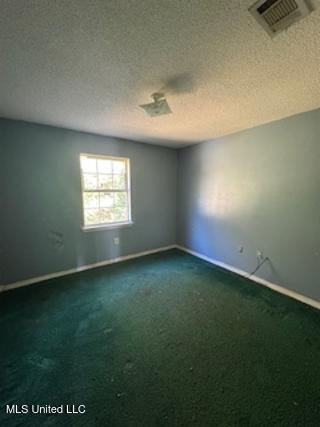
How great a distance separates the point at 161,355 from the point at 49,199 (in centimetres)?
249

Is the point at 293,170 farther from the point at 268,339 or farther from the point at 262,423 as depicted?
the point at 262,423

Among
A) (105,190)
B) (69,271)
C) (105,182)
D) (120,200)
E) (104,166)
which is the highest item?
(104,166)

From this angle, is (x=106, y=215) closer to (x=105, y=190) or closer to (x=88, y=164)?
(x=105, y=190)

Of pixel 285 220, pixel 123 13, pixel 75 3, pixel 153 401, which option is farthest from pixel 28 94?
pixel 285 220

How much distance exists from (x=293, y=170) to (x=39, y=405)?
322 centimetres

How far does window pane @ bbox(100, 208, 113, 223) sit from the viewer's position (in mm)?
3334

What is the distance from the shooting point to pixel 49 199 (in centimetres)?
275

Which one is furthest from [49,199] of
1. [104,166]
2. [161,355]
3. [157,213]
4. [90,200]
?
[161,355]

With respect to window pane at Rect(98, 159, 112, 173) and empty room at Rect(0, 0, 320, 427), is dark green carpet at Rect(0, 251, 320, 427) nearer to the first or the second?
empty room at Rect(0, 0, 320, 427)

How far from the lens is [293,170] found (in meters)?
2.29

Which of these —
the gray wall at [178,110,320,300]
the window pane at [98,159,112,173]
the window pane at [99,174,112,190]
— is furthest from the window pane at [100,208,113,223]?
the gray wall at [178,110,320,300]

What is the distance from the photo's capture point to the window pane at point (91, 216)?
3139 millimetres

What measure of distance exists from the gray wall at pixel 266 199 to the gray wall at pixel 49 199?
1.32 meters

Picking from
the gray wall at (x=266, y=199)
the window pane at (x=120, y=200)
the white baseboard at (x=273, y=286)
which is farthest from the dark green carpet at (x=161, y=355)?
the window pane at (x=120, y=200)
